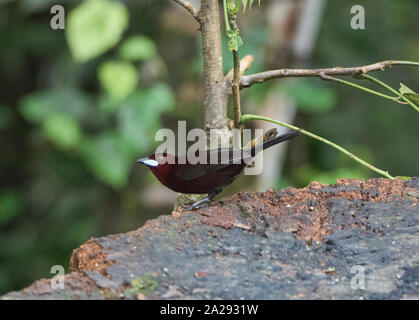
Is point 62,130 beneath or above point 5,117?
beneath

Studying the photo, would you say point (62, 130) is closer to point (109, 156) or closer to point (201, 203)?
point (109, 156)

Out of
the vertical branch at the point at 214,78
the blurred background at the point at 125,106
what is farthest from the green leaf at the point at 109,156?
the vertical branch at the point at 214,78

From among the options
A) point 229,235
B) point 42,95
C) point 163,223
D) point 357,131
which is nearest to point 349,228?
point 229,235

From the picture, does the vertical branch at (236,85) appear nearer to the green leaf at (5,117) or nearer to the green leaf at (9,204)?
the green leaf at (9,204)

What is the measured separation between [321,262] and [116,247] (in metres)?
0.55

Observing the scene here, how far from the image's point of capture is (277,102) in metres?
4.61

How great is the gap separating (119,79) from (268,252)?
7.17 ft

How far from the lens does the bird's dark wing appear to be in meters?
2.11

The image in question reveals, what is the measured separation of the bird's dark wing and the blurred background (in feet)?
4.65

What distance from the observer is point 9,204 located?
479 centimetres

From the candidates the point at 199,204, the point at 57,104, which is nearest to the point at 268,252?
the point at 199,204

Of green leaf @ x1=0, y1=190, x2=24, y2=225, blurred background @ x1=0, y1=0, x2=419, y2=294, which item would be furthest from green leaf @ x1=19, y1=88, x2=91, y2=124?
green leaf @ x1=0, y1=190, x2=24, y2=225

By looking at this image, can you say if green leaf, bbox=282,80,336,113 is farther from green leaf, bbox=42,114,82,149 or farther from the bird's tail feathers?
the bird's tail feathers
